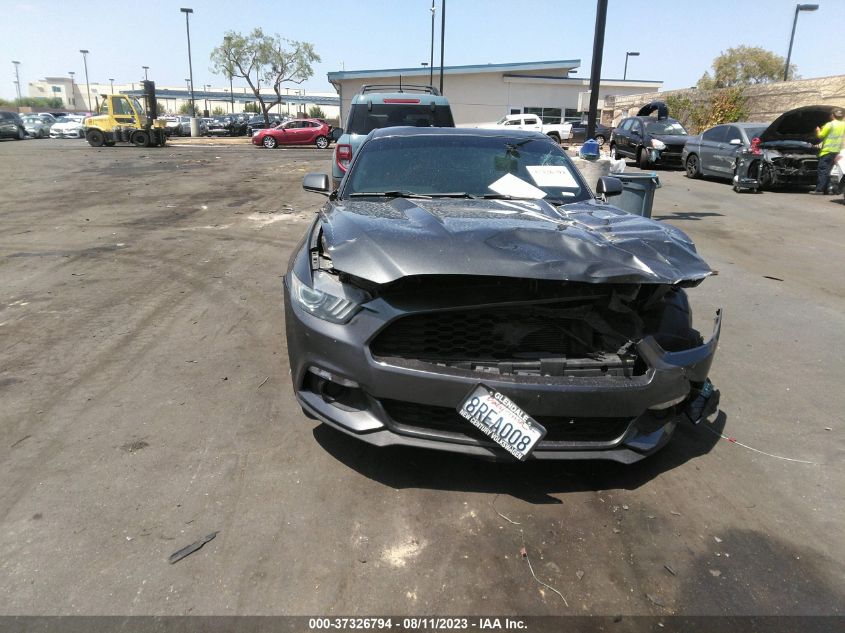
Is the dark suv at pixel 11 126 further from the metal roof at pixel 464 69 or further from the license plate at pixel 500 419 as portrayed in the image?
the license plate at pixel 500 419

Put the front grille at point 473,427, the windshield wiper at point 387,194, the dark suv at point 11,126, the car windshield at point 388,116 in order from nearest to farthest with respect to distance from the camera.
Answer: the front grille at point 473,427 → the windshield wiper at point 387,194 → the car windshield at point 388,116 → the dark suv at point 11,126

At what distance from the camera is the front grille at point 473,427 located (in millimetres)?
2695

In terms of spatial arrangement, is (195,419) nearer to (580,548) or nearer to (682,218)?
(580,548)

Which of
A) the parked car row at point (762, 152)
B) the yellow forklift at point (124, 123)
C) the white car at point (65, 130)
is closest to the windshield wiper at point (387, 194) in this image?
the parked car row at point (762, 152)

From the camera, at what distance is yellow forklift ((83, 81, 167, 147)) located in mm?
30547

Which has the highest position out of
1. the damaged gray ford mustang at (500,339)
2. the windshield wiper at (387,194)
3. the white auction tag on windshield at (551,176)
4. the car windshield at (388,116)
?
the car windshield at (388,116)

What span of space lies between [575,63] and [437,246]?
175ft

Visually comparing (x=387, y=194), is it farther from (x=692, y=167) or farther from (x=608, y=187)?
(x=692, y=167)

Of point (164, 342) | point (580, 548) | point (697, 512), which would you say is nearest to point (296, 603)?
point (580, 548)

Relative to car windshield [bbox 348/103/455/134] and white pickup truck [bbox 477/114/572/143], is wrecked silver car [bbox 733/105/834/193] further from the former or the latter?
white pickup truck [bbox 477/114/572/143]

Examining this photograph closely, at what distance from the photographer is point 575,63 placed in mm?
50125

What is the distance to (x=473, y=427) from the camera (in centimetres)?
271

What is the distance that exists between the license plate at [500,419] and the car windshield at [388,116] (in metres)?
8.88

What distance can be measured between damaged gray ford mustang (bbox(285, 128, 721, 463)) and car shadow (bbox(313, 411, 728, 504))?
1.02 feet
